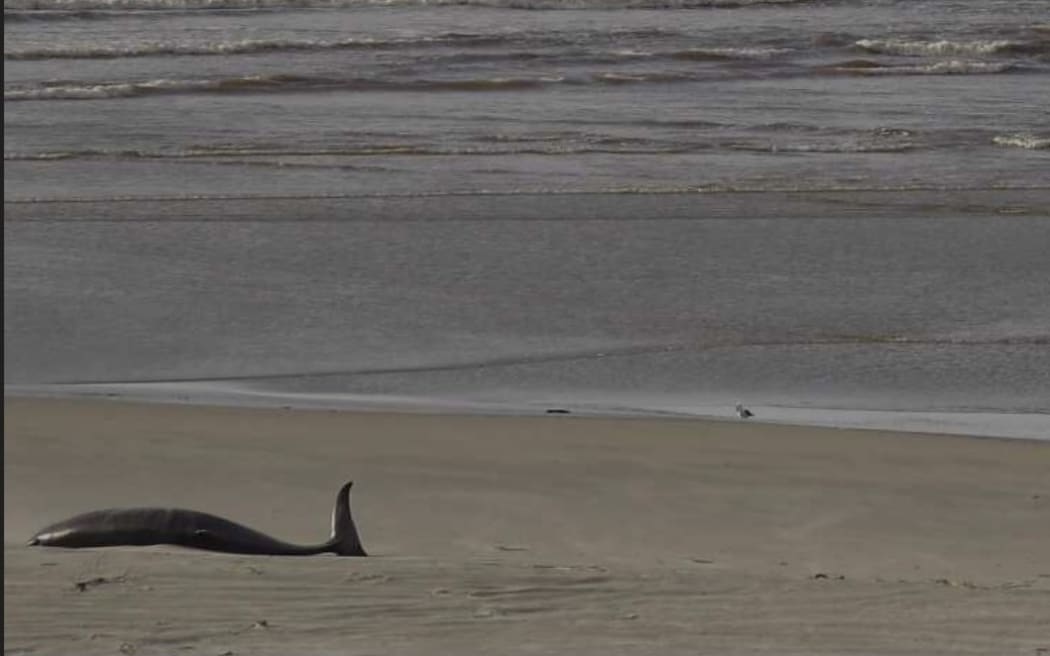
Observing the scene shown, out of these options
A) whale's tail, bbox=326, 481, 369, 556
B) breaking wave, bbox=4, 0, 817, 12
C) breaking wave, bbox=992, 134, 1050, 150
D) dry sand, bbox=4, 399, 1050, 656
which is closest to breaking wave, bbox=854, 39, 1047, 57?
breaking wave, bbox=4, 0, 817, 12

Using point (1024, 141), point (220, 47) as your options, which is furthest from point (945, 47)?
point (220, 47)

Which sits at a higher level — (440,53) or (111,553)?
(440,53)

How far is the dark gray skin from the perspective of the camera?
5711 millimetres

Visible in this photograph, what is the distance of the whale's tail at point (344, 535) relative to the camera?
223 inches

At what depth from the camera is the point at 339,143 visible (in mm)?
15711

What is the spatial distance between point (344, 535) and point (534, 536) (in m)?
0.69

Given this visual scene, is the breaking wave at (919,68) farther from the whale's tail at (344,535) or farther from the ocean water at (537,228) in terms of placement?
the whale's tail at (344,535)

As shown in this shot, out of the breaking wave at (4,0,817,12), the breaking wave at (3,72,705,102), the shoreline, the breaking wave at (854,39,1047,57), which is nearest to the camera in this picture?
the shoreline

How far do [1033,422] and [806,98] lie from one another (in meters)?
11.4

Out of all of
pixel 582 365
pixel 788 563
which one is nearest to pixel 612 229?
pixel 582 365

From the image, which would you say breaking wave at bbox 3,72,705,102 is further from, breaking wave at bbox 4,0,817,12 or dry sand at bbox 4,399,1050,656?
dry sand at bbox 4,399,1050,656

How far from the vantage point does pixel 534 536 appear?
20.1ft

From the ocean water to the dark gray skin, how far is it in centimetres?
219

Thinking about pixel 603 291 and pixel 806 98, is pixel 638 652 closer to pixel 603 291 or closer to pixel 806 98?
pixel 603 291
